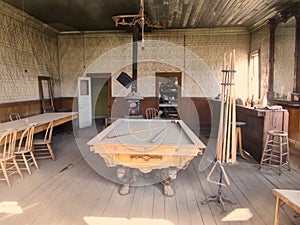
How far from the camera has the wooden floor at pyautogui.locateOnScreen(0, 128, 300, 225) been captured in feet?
9.10

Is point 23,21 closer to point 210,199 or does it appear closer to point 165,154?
point 165,154

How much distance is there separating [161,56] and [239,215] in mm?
6958

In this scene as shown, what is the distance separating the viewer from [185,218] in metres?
2.79

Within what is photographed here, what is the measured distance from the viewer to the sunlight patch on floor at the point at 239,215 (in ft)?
9.10

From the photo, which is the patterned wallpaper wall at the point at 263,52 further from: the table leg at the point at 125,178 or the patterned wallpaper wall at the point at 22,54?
the patterned wallpaper wall at the point at 22,54

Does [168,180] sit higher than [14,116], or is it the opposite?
[14,116]

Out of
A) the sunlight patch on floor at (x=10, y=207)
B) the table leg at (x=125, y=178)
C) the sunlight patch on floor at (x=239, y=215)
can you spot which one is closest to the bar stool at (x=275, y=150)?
the sunlight patch on floor at (x=239, y=215)

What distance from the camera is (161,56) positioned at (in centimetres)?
892

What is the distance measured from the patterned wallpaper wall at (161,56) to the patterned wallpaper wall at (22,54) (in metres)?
1.02

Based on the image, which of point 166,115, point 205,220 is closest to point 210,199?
point 205,220

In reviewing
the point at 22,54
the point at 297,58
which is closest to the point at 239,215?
the point at 297,58

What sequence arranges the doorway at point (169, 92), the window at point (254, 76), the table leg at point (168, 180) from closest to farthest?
the table leg at point (168, 180)
the window at point (254, 76)
the doorway at point (169, 92)

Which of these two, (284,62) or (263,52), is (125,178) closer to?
(284,62)

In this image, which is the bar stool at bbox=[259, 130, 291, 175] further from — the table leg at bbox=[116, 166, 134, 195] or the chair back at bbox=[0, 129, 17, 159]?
the chair back at bbox=[0, 129, 17, 159]
